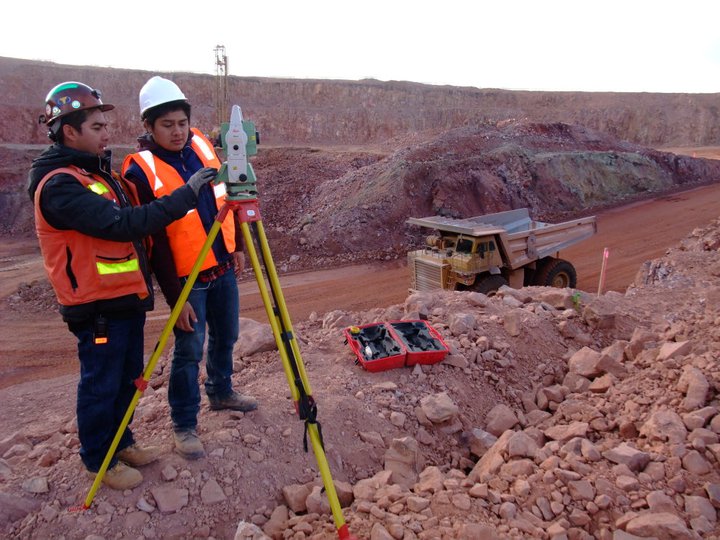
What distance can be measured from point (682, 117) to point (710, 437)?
42205 millimetres

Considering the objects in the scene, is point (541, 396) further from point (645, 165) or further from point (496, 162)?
point (645, 165)

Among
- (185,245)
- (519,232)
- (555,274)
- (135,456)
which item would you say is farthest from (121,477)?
(555,274)

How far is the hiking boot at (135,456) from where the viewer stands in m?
3.03

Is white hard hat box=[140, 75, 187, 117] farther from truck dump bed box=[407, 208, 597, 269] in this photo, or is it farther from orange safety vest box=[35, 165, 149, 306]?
truck dump bed box=[407, 208, 597, 269]

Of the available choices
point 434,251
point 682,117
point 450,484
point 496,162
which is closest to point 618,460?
point 450,484

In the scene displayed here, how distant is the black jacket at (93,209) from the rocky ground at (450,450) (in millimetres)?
1056

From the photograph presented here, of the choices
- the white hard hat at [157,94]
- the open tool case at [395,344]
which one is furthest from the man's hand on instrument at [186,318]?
the open tool case at [395,344]

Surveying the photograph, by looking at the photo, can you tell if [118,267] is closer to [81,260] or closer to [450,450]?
[81,260]

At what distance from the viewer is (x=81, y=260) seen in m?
2.60

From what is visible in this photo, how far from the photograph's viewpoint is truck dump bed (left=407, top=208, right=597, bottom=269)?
28.8ft

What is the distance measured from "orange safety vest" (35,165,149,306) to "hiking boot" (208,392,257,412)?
129 centimetres

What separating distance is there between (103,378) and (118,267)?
612 mm

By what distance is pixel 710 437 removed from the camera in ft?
10.4

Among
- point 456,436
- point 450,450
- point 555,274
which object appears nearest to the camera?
point 450,450
